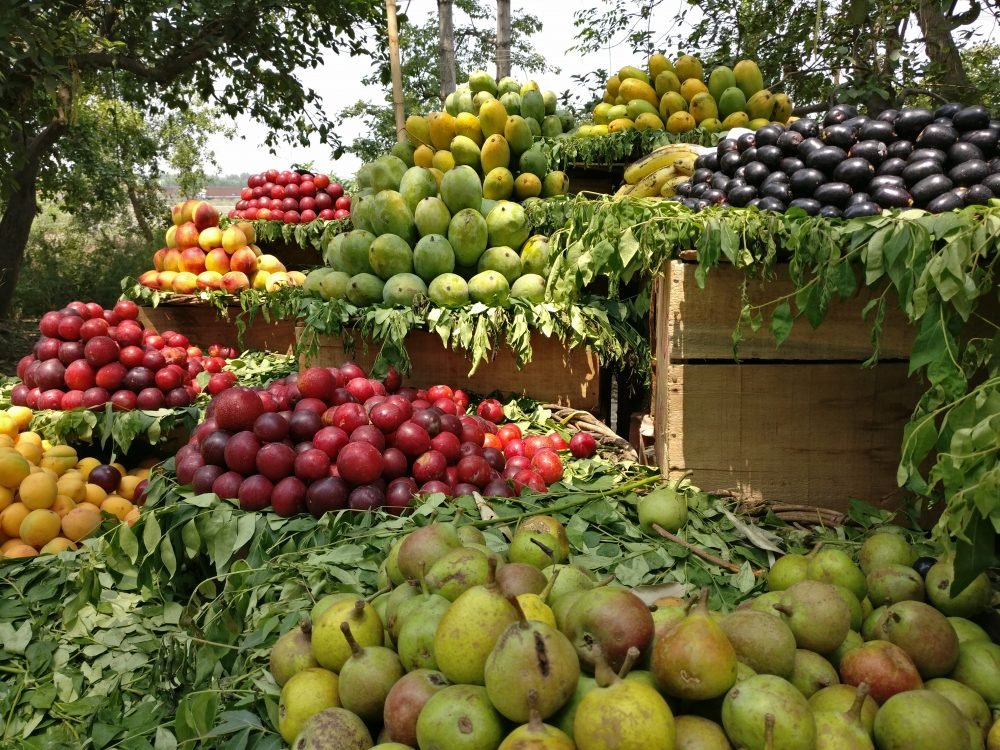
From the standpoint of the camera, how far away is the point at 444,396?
354 cm

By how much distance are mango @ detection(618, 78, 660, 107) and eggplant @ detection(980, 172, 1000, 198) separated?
367 cm

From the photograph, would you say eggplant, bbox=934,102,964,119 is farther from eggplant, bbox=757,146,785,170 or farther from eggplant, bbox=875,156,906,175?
eggplant, bbox=757,146,785,170

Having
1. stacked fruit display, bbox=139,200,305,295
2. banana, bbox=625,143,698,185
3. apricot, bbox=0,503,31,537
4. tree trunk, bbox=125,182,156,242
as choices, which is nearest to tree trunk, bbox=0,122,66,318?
stacked fruit display, bbox=139,200,305,295

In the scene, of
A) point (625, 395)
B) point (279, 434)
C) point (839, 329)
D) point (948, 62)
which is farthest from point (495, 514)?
point (948, 62)

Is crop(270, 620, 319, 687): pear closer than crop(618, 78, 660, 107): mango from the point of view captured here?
Yes

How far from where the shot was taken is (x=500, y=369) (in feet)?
13.1

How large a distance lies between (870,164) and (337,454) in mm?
2337

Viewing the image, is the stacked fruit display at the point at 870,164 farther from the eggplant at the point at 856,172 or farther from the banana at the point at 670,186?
the banana at the point at 670,186

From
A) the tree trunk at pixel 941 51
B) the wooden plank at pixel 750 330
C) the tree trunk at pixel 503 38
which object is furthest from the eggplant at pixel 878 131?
the tree trunk at pixel 503 38

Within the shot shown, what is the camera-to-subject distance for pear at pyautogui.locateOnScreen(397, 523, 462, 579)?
1.64 m

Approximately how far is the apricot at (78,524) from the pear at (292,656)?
6.70 feet

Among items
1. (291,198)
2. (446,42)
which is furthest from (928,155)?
(446,42)

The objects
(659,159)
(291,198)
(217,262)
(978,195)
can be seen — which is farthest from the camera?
(291,198)

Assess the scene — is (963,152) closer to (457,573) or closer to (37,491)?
(457,573)
